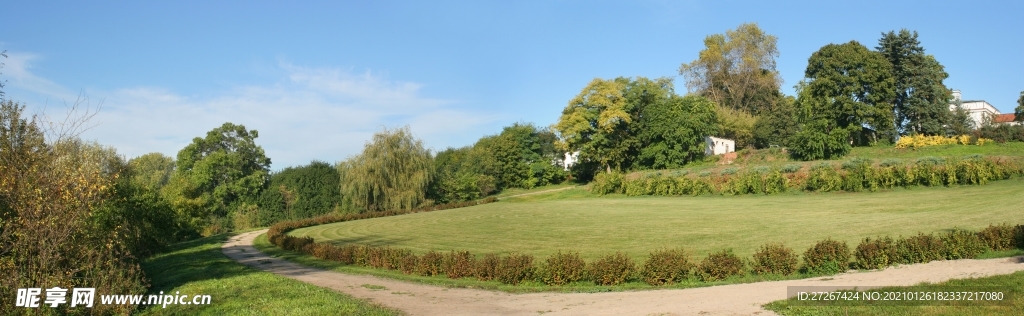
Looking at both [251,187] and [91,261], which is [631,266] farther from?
[251,187]

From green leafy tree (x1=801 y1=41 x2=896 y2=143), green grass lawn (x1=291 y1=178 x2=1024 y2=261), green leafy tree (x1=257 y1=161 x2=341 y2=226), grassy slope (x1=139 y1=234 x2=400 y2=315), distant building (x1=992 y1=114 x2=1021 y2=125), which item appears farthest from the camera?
green leafy tree (x1=257 y1=161 x2=341 y2=226)

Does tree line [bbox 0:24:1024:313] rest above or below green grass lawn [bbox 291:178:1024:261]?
above

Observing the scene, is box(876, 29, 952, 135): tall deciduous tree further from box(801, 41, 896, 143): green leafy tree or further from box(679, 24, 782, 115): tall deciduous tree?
box(679, 24, 782, 115): tall deciduous tree

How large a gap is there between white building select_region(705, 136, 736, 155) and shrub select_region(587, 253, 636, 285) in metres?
54.6

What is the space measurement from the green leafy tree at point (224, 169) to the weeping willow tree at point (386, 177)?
18.8 meters

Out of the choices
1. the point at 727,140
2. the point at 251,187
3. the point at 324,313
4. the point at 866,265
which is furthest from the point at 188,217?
the point at 727,140

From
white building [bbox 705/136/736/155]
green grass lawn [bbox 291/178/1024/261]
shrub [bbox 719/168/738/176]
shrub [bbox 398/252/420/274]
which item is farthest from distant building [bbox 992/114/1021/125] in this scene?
shrub [bbox 398/252/420/274]

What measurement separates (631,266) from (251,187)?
61160 mm

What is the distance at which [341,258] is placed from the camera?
20.6m

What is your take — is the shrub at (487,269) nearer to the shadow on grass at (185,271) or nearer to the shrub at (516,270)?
the shrub at (516,270)

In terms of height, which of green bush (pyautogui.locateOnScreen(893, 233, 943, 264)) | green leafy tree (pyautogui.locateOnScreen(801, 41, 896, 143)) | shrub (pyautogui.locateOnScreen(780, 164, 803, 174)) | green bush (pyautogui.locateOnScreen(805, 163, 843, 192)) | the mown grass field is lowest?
green bush (pyautogui.locateOnScreen(893, 233, 943, 264))

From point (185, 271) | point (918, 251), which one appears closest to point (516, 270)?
point (918, 251)

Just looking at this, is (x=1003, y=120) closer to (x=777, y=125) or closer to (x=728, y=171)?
(x=777, y=125)

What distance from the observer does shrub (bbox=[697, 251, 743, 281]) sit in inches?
541
